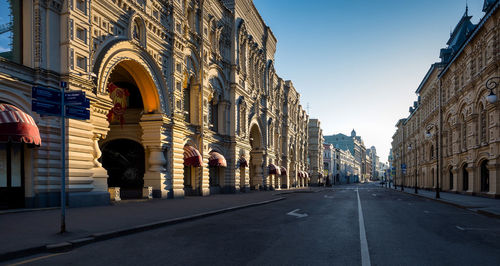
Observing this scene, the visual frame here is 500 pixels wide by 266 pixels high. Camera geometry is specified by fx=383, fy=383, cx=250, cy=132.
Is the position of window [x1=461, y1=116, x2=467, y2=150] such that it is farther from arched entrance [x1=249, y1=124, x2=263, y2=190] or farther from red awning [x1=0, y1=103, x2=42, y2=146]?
red awning [x1=0, y1=103, x2=42, y2=146]

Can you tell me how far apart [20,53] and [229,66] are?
23.7 meters

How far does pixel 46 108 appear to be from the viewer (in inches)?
376

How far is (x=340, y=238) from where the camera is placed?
966cm

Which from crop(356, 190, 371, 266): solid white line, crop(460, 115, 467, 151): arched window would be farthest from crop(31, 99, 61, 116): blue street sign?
crop(460, 115, 467, 151): arched window

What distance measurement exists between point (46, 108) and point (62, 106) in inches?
15.2

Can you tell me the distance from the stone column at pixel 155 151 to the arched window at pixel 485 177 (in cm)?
2508

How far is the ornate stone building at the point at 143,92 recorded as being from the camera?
15.5 m

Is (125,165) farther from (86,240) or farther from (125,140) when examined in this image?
(86,240)

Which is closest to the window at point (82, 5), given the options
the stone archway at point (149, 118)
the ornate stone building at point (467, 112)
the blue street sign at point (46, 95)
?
the stone archway at point (149, 118)

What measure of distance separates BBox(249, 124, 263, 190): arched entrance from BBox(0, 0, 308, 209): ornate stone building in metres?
0.13

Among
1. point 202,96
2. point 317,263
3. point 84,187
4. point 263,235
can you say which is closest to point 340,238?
point 263,235

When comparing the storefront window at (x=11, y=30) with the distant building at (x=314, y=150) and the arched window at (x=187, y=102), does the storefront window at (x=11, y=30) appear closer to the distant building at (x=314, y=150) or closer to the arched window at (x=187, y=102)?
the arched window at (x=187, y=102)

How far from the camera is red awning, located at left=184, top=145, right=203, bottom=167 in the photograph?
28.0 metres

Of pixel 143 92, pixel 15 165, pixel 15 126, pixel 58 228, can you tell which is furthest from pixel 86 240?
pixel 143 92
